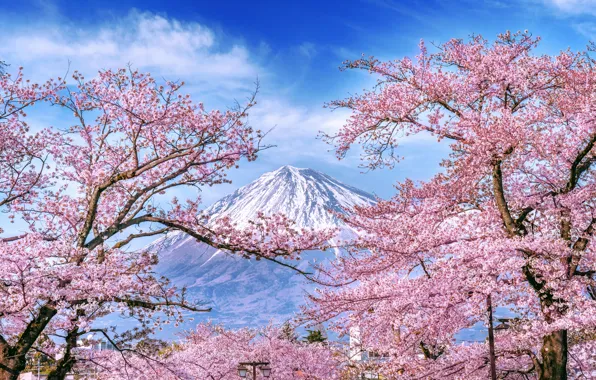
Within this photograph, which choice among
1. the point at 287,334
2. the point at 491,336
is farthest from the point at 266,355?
the point at 491,336

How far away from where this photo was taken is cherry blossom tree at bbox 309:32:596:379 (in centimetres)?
1034

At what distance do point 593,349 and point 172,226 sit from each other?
337 inches

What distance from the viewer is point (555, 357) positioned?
36.1 ft

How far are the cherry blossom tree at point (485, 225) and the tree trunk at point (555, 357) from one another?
2cm

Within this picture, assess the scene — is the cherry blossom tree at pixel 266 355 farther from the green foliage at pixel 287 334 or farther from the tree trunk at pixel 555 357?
the tree trunk at pixel 555 357

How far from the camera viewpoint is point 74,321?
8242 mm

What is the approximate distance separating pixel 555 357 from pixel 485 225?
2722 mm

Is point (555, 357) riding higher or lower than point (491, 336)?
lower

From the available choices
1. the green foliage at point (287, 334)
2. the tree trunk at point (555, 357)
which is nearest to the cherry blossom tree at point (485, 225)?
the tree trunk at point (555, 357)

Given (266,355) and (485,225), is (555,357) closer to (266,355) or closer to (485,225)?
(485,225)

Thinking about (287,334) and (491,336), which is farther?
(287,334)

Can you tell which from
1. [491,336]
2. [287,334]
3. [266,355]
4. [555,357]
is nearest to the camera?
[555,357]

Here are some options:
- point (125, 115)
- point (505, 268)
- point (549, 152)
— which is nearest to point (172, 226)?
point (125, 115)

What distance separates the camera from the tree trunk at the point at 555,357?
10953mm
